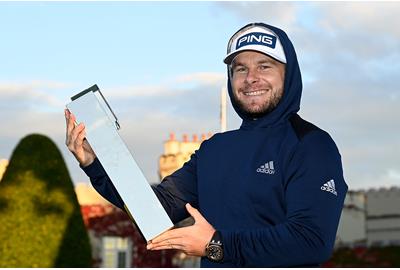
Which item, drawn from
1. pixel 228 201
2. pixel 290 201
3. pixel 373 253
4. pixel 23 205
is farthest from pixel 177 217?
pixel 373 253

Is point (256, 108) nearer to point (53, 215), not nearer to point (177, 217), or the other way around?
point (177, 217)

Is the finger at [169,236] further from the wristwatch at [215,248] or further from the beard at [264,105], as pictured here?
the beard at [264,105]

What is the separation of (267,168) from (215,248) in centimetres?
39

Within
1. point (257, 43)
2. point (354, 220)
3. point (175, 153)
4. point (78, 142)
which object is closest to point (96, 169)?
point (78, 142)

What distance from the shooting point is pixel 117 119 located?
345 cm

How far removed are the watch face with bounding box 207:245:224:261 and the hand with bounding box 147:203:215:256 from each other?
21 mm

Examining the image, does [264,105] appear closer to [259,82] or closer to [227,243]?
[259,82]

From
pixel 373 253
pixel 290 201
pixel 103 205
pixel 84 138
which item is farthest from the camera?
pixel 103 205

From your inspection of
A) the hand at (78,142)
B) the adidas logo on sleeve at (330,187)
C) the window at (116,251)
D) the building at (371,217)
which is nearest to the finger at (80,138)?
the hand at (78,142)

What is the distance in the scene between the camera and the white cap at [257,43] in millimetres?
3555

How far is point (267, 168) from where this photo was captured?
3.46m

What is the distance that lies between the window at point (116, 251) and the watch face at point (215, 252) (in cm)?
1966

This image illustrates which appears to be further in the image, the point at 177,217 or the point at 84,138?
the point at 177,217

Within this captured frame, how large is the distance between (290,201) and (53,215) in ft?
45.0
